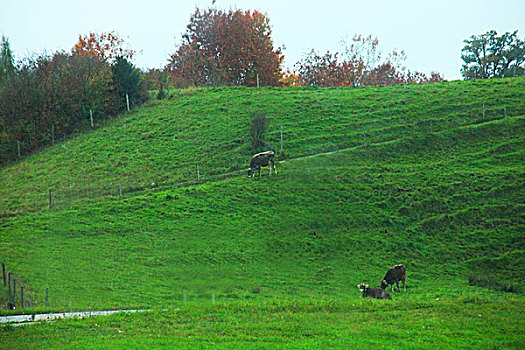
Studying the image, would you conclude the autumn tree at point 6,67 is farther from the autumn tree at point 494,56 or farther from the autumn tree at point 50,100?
the autumn tree at point 494,56

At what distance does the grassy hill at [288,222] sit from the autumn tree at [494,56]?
77.2ft

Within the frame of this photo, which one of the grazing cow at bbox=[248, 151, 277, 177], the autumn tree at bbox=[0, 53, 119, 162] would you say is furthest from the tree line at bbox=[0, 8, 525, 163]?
the grazing cow at bbox=[248, 151, 277, 177]

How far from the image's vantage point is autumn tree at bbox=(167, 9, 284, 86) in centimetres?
8375

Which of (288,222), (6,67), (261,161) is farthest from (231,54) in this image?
(288,222)

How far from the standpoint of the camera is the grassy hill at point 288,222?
16.9 metres

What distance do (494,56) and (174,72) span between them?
185ft

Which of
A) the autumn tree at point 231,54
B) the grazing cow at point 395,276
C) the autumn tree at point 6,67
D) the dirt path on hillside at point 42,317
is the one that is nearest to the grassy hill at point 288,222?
the grazing cow at point 395,276

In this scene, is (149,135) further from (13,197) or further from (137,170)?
(13,197)

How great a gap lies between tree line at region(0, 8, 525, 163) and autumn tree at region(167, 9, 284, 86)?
0.56 ft

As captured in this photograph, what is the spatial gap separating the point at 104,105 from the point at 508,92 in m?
50.2

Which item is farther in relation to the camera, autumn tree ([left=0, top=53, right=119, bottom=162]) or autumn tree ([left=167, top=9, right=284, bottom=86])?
autumn tree ([left=167, top=9, right=284, bottom=86])

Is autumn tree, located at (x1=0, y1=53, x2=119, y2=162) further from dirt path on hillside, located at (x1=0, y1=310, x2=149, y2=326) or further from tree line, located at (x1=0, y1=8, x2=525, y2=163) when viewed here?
dirt path on hillside, located at (x1=0, y1=310, x2=149, y2=326)

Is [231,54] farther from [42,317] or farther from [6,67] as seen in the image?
[42,317]

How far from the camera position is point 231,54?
8425 centimetres
